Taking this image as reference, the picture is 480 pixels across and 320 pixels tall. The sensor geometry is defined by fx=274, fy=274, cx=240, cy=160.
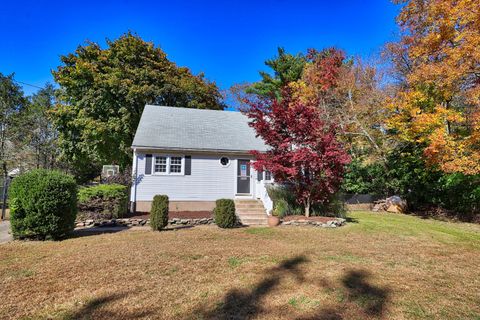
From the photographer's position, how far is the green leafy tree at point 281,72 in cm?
2348

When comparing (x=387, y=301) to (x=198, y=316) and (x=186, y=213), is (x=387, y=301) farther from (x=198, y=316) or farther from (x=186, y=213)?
(x=186, y=213)

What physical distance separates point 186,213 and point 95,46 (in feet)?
54.5

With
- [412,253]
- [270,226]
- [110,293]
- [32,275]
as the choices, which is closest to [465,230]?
[412,253]

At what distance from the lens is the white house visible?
12.3 m

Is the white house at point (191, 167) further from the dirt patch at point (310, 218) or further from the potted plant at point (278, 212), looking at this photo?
the dirt patch at point (310, 218)

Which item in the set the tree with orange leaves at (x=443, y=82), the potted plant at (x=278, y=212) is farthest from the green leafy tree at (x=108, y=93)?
the tree with orange leaves at (x=443, y=82)

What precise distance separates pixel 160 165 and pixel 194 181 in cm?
171

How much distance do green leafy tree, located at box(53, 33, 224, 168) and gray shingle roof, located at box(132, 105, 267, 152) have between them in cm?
540

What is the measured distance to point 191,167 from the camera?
12.9 metres

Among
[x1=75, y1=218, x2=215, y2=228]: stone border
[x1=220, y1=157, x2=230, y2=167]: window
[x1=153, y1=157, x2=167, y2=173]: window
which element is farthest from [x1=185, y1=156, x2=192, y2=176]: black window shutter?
[x1=75, y1=218, x2=215, y2=228]: stone border

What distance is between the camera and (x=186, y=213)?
1195cm

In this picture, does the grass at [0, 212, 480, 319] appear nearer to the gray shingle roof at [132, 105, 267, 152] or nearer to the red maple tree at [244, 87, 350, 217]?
the red maple tree at [244, 87, 350, 217]

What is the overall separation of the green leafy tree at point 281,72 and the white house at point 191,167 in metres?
11.1

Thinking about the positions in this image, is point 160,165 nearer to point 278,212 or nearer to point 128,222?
point 128,222
